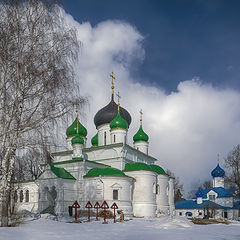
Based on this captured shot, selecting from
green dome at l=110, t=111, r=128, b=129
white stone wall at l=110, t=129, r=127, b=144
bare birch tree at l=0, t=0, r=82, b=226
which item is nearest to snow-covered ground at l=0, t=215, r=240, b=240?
bare birch tree at l=0, t=0, r=82, b=226

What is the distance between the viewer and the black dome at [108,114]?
A: 34.3 metres

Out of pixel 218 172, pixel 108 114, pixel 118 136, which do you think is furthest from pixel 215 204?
pixel 108 114

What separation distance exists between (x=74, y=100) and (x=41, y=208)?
54.3ft

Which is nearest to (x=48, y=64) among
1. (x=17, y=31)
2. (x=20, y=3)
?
(x=17, y=31)

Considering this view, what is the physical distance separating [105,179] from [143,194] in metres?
4.15

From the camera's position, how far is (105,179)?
2678 cm

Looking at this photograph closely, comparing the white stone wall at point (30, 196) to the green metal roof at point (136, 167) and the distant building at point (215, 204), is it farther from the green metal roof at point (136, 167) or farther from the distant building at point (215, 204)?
the distant building at point (215, 204)

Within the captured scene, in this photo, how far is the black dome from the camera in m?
34.3

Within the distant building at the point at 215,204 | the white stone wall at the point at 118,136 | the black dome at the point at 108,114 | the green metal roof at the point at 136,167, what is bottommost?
the distant building at the point at 215,204

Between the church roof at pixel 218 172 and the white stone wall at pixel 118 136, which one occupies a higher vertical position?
the white stone wall at pixel 118 136

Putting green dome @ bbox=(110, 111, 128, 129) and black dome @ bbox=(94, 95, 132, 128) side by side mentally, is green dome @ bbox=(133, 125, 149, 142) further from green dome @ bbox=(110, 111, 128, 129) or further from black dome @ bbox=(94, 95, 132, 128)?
green dome @ bbox=(110, 111, 128, 129)

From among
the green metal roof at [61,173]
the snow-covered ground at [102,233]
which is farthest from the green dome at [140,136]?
the snow-covered ground at [102,233]

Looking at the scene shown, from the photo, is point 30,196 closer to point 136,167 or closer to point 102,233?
point 136,167

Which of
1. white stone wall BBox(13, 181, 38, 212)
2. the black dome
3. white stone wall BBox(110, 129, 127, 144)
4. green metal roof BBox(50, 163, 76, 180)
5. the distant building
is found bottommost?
the distant building
